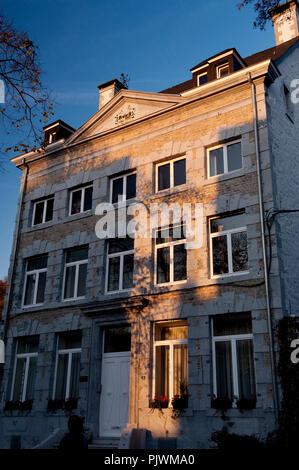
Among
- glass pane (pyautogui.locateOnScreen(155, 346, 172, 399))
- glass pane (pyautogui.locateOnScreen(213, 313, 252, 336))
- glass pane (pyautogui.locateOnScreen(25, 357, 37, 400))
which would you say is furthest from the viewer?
glass pane (pyautogui.locateOnScreen(25, 357, 37, 400))

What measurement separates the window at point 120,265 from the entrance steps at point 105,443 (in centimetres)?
467

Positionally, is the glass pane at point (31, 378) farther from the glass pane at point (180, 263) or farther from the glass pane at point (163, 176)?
the glass pane at point (163, 176)

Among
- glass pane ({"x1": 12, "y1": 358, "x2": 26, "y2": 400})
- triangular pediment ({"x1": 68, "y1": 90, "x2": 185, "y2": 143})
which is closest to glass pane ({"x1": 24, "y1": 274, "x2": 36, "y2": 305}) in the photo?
glass pane ({"x1": 12, "y1": 358, "x2": 26, "y2": 400})

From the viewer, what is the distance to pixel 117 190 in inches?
696

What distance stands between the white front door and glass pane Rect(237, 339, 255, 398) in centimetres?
378

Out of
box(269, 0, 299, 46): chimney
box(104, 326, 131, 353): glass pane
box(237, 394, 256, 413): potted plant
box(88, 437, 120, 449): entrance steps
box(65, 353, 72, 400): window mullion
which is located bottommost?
box(88, 437, 120, 449): entrance steps

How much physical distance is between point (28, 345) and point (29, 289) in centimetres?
224

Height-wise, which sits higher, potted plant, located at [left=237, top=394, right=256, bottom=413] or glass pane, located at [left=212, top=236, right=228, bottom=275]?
glass pane, located at [left=212, top=236, right=228, bottom=275]

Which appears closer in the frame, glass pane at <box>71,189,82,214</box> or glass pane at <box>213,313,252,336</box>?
glass pane at <box>213,313,252,336</box>

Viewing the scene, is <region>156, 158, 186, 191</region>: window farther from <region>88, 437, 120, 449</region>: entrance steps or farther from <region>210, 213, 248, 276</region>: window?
<region>88, 437, 120, 449</region>: entrance steps

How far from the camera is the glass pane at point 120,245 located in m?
16.4

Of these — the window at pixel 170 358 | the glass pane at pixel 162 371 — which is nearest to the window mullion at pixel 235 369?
the window at pixel 170 358

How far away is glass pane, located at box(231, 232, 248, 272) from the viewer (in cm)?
1369

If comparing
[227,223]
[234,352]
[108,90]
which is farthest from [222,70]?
[234,352]
